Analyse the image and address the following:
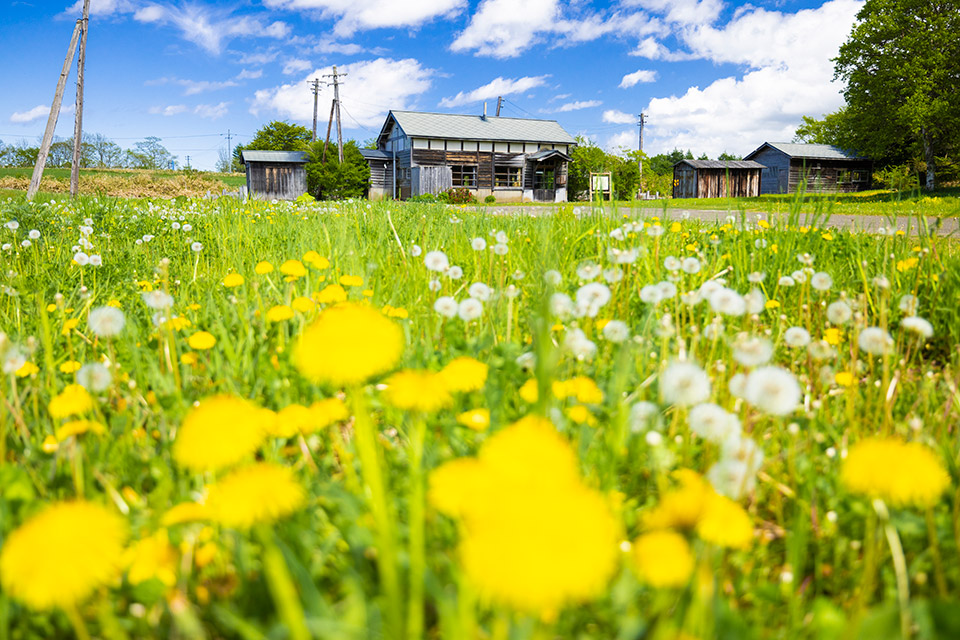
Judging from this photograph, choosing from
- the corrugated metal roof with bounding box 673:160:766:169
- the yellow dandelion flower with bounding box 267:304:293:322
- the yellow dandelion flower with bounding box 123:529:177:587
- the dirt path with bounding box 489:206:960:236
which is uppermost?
the corrugated metal roof with bounding box 673:160:766:169

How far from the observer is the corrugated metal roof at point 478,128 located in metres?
33.1

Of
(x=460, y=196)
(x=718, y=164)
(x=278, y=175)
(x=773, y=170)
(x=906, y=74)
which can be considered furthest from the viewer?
(x=718, y=164)

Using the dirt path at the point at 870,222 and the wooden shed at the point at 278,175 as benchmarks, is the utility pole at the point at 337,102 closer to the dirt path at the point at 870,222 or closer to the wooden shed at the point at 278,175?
the wooden shed at the point at 278,175

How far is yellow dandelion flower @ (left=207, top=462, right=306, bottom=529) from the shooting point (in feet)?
1.96

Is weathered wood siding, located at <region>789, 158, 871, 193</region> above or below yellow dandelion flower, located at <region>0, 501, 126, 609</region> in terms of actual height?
above

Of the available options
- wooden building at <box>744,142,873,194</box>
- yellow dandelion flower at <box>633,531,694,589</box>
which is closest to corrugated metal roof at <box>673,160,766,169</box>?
wooden building at <box>744,142,873,194</box>

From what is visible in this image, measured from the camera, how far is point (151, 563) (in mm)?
689

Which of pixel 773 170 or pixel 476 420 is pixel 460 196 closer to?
pixel 773 170

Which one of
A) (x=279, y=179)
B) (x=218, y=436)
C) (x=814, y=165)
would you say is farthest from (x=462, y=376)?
(x=814, y=165)

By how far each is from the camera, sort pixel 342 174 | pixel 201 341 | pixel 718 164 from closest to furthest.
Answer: pixel 201 341 < pixel 342 174 < pixel 718 164

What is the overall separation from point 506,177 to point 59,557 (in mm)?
35403

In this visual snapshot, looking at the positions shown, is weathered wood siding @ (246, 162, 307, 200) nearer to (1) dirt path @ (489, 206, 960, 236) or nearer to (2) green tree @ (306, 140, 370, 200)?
(2) green tree @ (306, 140, 370, 200)

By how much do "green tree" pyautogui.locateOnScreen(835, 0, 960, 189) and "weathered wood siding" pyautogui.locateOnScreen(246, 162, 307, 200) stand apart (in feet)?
94.3

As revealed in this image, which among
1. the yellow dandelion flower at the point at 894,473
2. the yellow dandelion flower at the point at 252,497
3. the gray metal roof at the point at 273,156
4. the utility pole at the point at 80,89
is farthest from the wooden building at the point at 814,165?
the yellow dandelion flower at the point at 252,497
